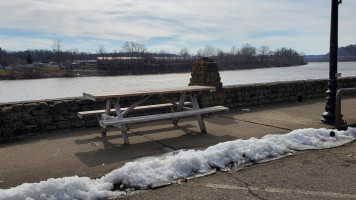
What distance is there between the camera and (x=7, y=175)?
3838 millimetres

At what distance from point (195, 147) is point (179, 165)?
3.41 ft

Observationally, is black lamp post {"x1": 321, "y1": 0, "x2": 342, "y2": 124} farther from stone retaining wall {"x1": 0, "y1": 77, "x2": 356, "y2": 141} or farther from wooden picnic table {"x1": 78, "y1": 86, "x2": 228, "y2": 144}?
stone retaining wall {"x1": 0, "y1": 77, "x2": 356, "y2": 141}

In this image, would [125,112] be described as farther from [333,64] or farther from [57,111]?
[333,64]

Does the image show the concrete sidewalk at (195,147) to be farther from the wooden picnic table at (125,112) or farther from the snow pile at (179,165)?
the wooden picnic table at (125,112)

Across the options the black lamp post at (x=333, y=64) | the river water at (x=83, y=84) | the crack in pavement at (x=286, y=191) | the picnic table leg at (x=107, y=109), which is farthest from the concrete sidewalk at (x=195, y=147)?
the river water at (x=83, y=84)

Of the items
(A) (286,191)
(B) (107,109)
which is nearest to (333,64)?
Result: (A) (286,191)

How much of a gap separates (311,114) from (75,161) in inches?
217

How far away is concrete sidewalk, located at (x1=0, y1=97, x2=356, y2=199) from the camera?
339cm

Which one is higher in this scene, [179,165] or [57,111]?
[57,111]

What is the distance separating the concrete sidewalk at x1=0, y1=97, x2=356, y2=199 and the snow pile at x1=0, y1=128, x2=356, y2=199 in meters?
0.21

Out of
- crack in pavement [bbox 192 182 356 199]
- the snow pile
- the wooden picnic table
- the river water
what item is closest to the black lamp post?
the snow pile

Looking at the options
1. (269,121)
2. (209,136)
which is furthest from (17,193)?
(269,121)

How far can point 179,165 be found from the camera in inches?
155

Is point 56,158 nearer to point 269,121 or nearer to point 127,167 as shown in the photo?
point 127,167
